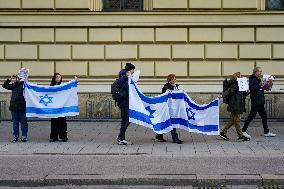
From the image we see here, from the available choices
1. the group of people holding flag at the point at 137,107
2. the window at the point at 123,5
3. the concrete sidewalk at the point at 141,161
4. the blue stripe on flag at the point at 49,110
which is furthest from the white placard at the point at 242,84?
the window at the point at 123,5

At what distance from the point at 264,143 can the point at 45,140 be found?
5.36 m

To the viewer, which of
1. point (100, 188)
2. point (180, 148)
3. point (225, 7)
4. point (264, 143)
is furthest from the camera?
point (225, 7)

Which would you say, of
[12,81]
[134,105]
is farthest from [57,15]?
[134,105]

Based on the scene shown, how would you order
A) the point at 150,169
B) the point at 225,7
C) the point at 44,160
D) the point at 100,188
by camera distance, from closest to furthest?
the point at 100,188 → the point at 150,169 → the point at 44,160 → the point at 225,7

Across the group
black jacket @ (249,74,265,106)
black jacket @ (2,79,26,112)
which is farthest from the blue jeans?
black jacket @ (249,74,265,106)

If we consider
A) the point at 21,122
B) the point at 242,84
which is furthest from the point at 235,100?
the point at 21,122

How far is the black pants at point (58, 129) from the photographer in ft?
50.0

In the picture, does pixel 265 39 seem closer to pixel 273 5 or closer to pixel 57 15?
pixel 273 5

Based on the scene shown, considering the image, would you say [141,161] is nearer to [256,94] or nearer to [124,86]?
[124,86]

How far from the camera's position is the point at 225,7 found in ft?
65.4

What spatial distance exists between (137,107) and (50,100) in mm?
2369

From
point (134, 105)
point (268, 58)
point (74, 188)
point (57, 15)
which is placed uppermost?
point (57, 15)

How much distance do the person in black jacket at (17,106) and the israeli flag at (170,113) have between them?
270 cm

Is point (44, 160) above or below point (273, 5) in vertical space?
below
